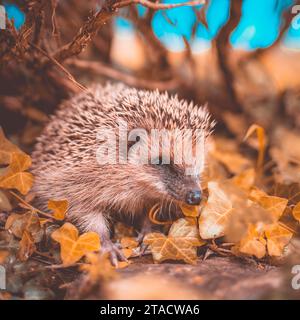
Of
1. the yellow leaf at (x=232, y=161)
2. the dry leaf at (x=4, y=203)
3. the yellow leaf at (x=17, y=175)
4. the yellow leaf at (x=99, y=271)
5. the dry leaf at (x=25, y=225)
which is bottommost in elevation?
the yellow leaf at (x=99, y=271)

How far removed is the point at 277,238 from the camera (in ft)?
6.30

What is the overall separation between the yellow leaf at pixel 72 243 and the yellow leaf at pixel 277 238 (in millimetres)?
762

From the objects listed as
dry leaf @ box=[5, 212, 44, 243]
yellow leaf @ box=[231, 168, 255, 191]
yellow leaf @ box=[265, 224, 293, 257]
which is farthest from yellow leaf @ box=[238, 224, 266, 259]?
dry leaf @ box=[5, 212, 44, 243]

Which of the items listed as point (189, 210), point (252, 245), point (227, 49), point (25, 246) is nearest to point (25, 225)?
point (25, 246)

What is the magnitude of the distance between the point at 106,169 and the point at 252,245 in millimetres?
836

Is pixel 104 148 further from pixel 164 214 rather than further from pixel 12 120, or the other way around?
pixel 12 120

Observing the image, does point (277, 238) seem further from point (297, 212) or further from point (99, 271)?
point (99, 271)

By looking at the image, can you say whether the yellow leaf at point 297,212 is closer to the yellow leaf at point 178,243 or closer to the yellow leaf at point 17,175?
the yellow leaf at point 178,243

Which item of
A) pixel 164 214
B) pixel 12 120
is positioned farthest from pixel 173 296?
pixel 12 120

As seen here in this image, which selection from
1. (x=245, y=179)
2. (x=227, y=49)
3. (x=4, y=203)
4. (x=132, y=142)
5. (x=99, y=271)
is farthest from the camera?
(x=227, y=49)

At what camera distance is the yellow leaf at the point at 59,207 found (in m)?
1.95

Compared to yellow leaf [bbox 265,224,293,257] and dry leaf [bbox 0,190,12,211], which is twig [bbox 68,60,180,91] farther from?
yellow leaf [bbox 265,224,293,257]

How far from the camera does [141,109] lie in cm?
219

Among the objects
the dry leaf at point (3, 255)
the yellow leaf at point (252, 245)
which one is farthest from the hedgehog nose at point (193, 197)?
the dry leaf at point (3, 255)
